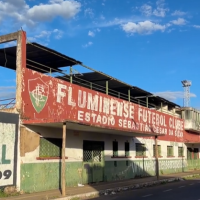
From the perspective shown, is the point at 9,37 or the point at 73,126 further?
the point at 73,126

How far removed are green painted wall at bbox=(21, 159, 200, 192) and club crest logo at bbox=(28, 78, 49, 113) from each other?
8.21 ft

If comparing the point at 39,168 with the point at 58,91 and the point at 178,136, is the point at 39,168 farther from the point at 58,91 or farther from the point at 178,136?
the point at 178,136

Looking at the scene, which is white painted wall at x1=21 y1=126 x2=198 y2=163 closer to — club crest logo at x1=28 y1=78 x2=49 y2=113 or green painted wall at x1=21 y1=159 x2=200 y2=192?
green painted wall at x1=21 y1=159 x2=200 y2=192

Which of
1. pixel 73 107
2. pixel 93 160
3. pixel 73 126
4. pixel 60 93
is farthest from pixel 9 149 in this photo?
pixel 93 160

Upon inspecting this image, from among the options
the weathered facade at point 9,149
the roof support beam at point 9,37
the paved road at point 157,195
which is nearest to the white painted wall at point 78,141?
the weathered facade at point 9,149

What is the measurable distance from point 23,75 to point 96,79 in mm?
7317

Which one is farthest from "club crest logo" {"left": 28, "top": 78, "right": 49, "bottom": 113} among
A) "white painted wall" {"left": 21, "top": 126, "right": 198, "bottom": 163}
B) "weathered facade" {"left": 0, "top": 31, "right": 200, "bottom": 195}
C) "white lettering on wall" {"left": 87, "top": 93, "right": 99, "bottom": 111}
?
"white lettering on wall" {"left": 87, "top": 93, "right": 99, "bottom": 111}

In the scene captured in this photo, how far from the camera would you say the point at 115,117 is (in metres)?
20.4

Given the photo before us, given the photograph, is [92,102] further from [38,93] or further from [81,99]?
[38,93]

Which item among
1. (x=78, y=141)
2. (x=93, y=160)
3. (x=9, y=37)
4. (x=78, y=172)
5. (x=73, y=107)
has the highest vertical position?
(x=9, y=37)

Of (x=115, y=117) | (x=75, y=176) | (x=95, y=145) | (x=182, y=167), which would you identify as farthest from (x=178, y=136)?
(x=75, y=176)

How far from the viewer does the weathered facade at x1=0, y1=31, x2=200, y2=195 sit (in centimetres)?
1356

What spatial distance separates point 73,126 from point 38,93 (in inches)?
82.1

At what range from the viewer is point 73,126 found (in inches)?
574
